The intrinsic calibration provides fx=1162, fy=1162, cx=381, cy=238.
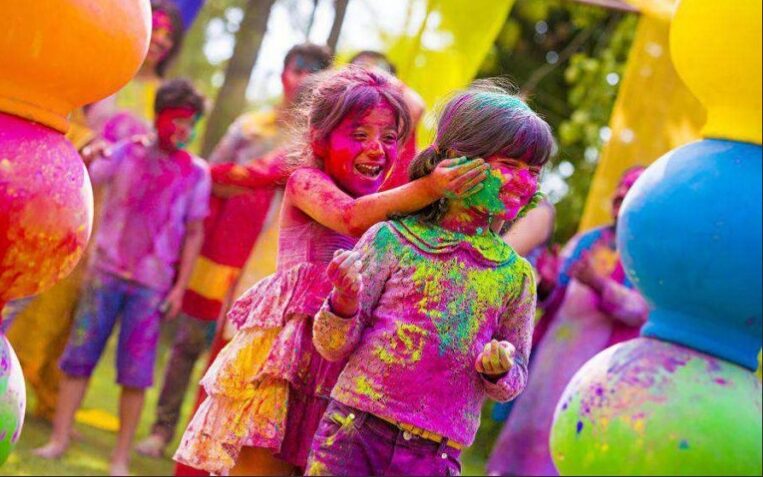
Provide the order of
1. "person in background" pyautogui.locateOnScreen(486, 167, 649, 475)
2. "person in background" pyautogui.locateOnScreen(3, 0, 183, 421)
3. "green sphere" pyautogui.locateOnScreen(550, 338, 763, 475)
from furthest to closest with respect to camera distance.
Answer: "person in background" pyautogui.locateOnScreen(3, 0, 183, 421) < "person in background" pyautogui.locateOnScreen(486, 167, 649, 475) < "green sphere" pyautogui.locateOnScreen(550, 338, 763, 475)

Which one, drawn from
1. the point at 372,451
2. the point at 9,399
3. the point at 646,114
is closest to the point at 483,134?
the point at 372,451

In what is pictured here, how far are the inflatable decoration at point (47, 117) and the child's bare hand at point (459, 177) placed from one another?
849 mm

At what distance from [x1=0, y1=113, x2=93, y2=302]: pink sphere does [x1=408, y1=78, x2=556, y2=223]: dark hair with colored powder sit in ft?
2.73

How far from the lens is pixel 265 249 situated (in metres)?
4.59

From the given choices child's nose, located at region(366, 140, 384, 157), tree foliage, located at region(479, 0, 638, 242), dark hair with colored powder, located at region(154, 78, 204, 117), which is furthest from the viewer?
tree foliage, located at region(479, 0, 638, 242)

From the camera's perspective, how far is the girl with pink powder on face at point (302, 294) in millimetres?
2955

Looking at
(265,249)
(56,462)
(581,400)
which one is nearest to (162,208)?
(265,249)

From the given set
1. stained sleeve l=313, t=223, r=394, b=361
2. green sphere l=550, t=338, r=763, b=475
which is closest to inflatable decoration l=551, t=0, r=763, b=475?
A: green sphere l=550, t=338, r=763, b=475

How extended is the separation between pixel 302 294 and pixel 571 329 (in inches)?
118

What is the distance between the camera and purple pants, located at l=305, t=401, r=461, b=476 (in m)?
2.59

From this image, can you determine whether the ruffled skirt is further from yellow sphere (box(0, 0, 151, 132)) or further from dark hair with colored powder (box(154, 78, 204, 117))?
dark hair with colored powder (box(154, 78, 204, 117))

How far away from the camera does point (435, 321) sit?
2613 millimetres

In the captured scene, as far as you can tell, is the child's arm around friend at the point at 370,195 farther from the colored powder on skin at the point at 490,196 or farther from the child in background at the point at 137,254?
the child in background at the point at 137,254

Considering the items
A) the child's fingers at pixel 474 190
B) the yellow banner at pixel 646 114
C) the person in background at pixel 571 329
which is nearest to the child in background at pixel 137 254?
the person in background at pixel 571 329
